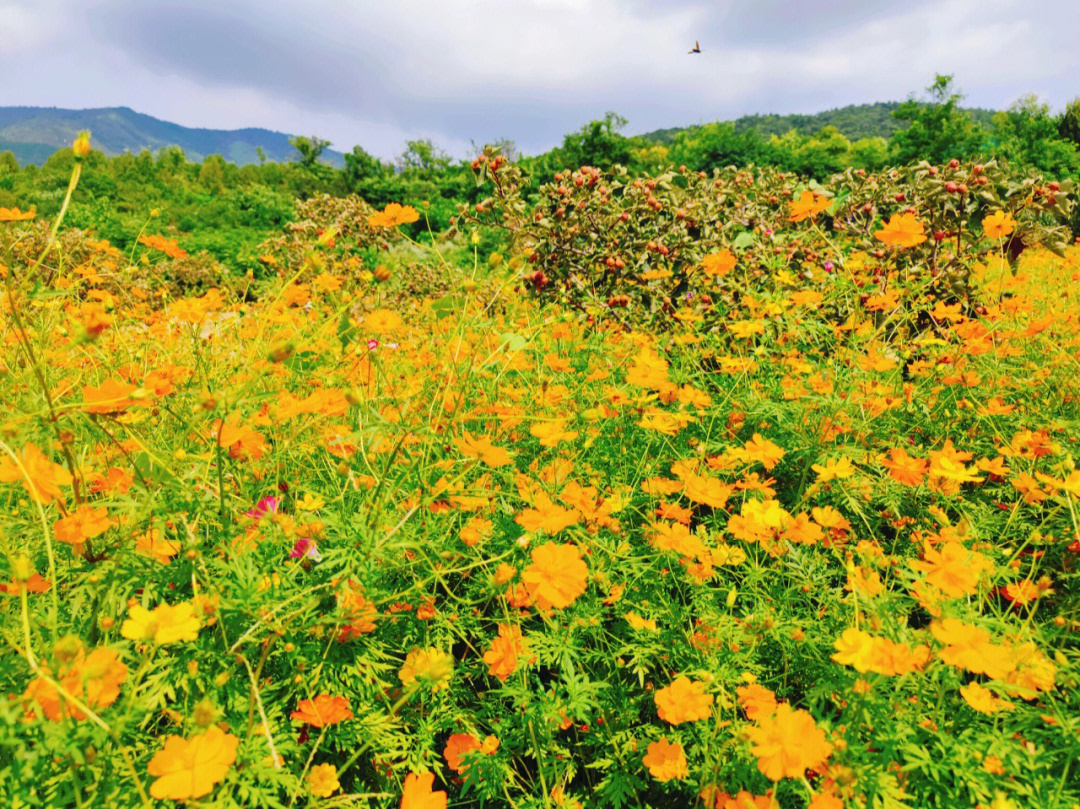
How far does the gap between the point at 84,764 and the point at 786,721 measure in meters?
0.86

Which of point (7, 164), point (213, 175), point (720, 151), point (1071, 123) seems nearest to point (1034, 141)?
point (1071, 123)

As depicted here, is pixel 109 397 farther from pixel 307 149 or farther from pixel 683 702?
pixel 307 149

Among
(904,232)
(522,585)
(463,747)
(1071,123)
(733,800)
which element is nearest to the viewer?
(733,800)

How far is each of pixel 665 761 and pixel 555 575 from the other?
35 centimetres

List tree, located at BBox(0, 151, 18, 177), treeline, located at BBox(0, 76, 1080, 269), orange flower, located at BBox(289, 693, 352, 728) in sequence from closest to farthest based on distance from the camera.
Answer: orange flower, located at BBox(289, 693, 352, 728) → treeline, located at BBox(0, 76, 1080, 269) → tree, located at BBox(0, 151, 18, 177)

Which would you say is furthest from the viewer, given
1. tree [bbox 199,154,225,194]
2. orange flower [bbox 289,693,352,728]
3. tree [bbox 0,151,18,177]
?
tree [bbox 199,154,225,194]

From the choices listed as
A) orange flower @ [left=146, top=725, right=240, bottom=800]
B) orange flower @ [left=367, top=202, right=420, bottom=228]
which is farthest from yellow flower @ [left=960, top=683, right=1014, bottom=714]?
orange flower @ [left=367, top=202, right=420, bottom=228]

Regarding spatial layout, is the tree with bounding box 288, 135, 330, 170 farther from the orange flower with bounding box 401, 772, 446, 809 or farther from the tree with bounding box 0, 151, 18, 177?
the orange flower with bounding box 401, 772, 446, 809

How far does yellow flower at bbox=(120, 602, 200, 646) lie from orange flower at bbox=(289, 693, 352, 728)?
0.23 metres

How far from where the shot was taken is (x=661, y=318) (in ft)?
9.82

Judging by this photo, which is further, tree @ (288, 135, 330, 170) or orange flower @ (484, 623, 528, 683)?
tree @ (288, 135, 330, 170)

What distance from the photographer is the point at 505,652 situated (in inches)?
40.5

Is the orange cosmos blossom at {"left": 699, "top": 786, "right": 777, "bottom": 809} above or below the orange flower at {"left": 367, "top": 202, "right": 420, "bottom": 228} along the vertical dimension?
below

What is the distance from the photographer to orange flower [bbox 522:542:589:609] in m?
0.93
